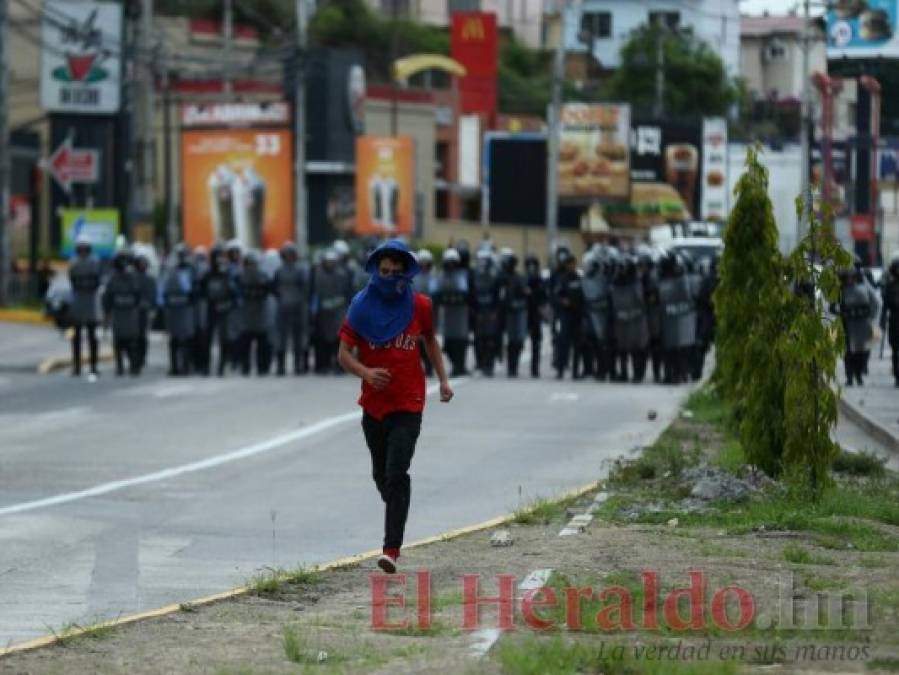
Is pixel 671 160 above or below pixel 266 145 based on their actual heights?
below

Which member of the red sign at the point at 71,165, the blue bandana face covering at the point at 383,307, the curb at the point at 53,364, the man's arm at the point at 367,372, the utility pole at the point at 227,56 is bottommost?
the curb at the point at 53,364

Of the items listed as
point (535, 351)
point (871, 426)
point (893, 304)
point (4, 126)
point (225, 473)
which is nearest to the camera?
point (225, 473)

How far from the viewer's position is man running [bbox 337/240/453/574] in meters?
12.6

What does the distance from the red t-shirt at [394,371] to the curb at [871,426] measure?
31.7ft

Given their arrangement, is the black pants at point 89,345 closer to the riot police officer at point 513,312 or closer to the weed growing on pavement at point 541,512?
the riot police officer at point 513,312

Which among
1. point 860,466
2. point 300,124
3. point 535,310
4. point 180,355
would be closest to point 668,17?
point 300,124

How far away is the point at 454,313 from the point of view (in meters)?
37.1

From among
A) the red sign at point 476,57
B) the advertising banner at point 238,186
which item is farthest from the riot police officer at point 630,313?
the red sign at point 476,57

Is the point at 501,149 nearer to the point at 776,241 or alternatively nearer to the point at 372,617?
the point at 776,241

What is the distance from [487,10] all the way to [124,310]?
75895mm

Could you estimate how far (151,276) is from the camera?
3697 centimetres

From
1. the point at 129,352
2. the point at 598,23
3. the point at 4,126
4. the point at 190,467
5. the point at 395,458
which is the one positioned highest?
the point at 598,23

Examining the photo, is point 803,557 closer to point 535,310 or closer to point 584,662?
point 584,662

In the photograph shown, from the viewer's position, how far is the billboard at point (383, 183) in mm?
70875
